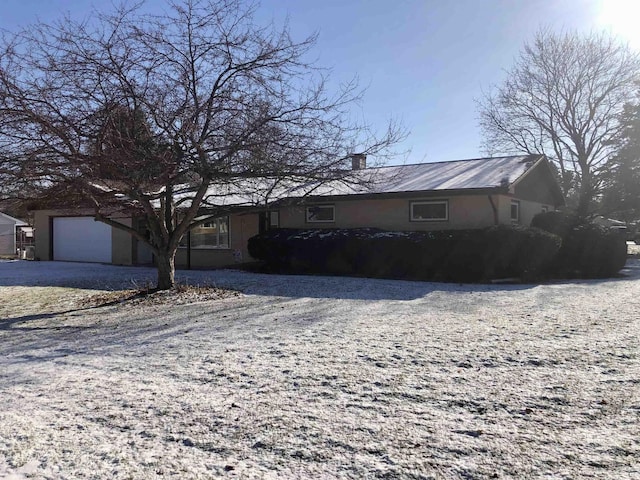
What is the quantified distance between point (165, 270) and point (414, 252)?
682cm

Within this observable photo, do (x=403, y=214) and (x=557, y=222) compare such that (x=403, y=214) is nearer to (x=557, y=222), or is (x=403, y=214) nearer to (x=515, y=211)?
(x=515, y=211)

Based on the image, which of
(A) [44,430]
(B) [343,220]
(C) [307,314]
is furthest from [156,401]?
(B) [343,220]

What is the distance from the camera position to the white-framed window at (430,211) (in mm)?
16234

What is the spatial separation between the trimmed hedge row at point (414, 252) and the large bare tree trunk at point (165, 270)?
5.22m

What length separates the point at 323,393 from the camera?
4.56 m

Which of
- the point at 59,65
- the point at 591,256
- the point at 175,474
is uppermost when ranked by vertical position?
the point at 59,65

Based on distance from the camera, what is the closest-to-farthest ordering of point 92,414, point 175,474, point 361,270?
point 175,474, point 92,414, point 361,270

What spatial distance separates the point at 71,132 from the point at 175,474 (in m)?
7.16

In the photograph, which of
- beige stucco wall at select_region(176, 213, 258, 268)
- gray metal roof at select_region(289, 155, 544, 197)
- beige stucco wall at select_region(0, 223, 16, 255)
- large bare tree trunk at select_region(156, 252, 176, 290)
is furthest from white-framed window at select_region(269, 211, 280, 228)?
beige stucco wall at select_region(0, 223, 16, 255)

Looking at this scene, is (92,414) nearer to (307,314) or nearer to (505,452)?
(505,452)

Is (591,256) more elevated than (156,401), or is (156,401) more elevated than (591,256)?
(591,256)

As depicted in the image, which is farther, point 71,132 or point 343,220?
point 343,220

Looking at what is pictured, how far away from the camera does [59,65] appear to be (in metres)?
8.78

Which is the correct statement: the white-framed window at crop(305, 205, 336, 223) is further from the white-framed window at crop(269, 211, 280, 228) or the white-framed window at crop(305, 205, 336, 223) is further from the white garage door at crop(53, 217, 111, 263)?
the white garage door at crop(53, 217, 111, 263)
